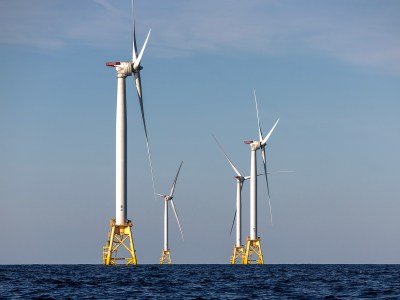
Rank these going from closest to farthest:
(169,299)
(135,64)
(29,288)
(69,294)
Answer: (169,299) < (69,294) < (29,288) < (135,64)

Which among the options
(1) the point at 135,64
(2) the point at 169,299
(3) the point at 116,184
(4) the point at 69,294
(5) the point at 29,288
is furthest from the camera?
(1) the point at 135,64

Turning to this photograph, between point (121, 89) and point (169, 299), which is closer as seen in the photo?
point (169, 299)

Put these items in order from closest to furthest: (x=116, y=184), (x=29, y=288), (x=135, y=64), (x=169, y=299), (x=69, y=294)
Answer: (x=169, y=299) < (x=69, y=294) < (x=29, y=288) < (x=116, y=184) < (x=135, y=64)

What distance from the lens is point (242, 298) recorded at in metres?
66.4

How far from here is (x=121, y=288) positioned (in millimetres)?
76812

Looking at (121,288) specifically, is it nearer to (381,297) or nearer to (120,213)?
(381,297)

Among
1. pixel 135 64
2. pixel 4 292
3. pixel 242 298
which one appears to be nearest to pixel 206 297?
pixel 242 298

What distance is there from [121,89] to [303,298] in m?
72.7

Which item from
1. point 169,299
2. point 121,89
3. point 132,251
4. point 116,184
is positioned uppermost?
point 121,89

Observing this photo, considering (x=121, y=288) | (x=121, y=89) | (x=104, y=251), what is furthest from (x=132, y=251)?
(x=121, y=288)

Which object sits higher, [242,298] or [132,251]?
[132,251]

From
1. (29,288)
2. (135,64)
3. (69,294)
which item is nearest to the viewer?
(69,294)

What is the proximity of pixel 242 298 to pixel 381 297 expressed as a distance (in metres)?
12.2

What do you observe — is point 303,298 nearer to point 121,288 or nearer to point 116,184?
point 121,288
